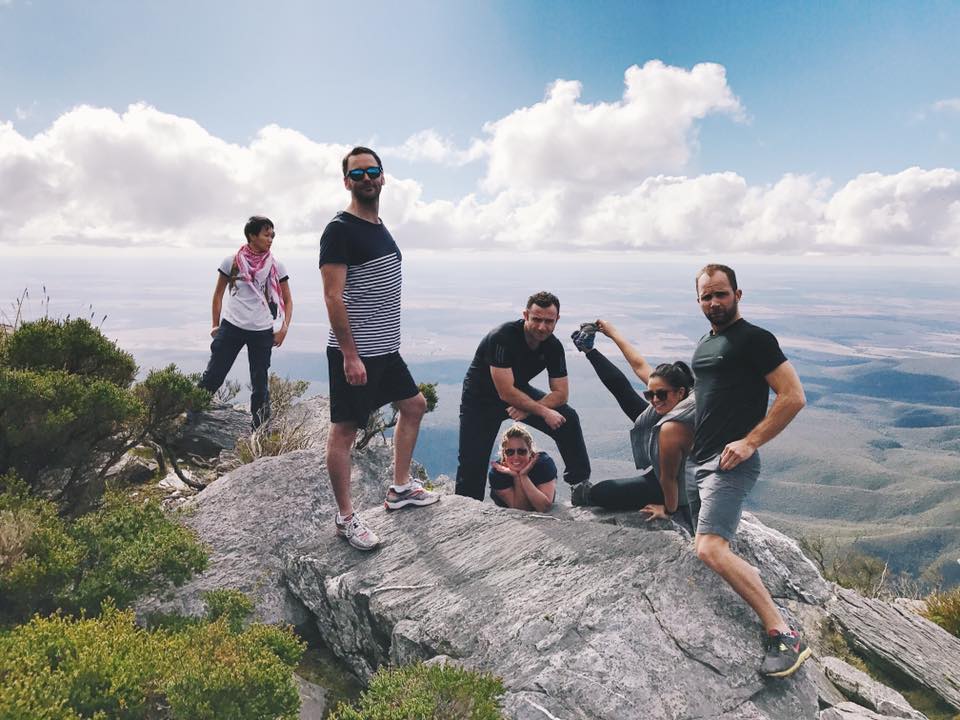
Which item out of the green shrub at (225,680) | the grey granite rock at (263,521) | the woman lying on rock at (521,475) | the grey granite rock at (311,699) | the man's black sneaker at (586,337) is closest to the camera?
the green shrub at (225,680)

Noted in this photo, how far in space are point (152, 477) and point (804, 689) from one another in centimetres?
895

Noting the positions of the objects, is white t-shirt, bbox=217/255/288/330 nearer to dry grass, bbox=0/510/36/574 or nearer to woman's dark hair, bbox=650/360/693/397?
dry grass, bbox=0/510/36/574

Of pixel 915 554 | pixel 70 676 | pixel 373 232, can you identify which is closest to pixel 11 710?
pixel 70 676

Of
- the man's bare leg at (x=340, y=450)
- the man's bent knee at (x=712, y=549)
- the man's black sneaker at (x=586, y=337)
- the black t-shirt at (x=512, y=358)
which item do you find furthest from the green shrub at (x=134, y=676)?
the man's black sneaker at (x=586, y=337)

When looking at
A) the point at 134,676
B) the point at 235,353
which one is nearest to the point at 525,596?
the point at 134,676

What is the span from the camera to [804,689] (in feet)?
14.9

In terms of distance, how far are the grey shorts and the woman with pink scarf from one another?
6531 millimetres

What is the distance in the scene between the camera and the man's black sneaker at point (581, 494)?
7488 mm

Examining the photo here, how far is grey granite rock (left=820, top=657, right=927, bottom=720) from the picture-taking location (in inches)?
247

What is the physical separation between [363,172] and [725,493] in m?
4.08

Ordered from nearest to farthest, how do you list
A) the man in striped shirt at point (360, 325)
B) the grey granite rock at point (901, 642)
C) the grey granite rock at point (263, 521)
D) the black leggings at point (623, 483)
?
the man in striped shirt at point (360, 325)
the grey granite rock at point (263, 521)
the black leggings at point (623, 483)
the grey granite rock at point (901, 642)

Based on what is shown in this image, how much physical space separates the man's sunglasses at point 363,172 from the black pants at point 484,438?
3.24m

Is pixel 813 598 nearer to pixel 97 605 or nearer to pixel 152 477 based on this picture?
pixel 97 605

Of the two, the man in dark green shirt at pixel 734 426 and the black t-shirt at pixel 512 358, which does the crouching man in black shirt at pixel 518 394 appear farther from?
the man in dark green shirt at pixel 734 426
